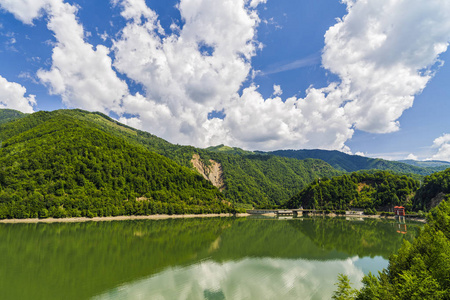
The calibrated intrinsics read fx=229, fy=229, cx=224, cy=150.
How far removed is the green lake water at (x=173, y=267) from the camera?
30.6 m

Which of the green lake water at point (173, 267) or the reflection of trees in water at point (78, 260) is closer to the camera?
the green lake water at point (173, 267)

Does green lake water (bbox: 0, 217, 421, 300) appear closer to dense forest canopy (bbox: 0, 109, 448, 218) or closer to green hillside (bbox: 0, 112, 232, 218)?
green hillside (bbox: 0, 112, 232, 218)

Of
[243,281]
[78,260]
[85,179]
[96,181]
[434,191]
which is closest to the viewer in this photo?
[243,281]

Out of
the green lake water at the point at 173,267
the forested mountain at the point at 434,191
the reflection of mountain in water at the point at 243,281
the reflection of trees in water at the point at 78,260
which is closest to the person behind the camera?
the reflection of mountain in water at the point at 243,281

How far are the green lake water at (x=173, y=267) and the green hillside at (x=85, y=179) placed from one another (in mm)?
44041

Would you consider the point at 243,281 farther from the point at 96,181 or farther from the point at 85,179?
the point at 96,181

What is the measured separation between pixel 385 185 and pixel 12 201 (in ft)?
790

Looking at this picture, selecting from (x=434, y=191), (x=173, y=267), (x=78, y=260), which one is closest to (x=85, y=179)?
(x=78, y=260)

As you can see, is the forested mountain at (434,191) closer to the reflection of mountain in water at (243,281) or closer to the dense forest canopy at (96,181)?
the dense forest canopy at (96,181)

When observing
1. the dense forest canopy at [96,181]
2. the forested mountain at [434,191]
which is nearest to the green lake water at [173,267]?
the dense forest canopy at [96,181]

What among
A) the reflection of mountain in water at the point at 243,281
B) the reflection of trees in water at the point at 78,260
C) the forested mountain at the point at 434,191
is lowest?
the reflection of mountain in water at the point at 243,281

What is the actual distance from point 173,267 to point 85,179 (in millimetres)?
114545

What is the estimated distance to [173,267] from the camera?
4241 cm

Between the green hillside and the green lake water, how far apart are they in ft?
144
